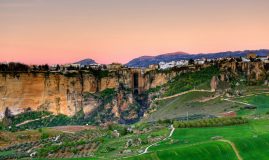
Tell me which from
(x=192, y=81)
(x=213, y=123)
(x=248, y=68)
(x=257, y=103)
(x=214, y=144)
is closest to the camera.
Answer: (x=214, y=144)

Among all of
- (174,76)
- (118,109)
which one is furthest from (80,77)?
(174,76)

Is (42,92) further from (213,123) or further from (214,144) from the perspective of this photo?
(214,144)

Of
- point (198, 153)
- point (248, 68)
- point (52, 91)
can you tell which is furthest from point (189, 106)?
point (198, 153)

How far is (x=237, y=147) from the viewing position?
93.4 meters

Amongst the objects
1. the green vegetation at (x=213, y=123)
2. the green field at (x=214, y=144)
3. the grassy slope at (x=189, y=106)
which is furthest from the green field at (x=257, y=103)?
the green field at (x=214, y=144)

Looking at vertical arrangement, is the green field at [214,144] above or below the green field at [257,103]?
below

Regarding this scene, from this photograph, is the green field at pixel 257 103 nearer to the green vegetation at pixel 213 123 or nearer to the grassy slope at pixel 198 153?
the green vegetation at pixel 213 123

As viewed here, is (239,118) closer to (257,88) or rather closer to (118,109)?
(257,88)

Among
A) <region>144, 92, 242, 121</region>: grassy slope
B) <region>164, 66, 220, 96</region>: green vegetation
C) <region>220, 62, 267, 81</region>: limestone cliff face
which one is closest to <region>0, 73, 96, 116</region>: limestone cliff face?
<region>144, 92, 242, 121</region>: grassy slope

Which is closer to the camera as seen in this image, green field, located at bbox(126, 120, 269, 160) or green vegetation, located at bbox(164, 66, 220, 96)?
green field, located at bbox(126, 120, 269, 160)

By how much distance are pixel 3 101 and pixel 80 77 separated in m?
28.2

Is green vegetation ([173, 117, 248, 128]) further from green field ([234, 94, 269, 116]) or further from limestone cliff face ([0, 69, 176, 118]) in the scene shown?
limestone cliff face ([0, 69, 176, 118])

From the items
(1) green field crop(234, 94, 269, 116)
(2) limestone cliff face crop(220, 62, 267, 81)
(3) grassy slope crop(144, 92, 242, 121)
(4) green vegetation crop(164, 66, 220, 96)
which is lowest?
(3) grassy slope crop(144, 92, 242, 121)

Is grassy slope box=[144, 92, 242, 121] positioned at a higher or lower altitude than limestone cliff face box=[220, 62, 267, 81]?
lower
